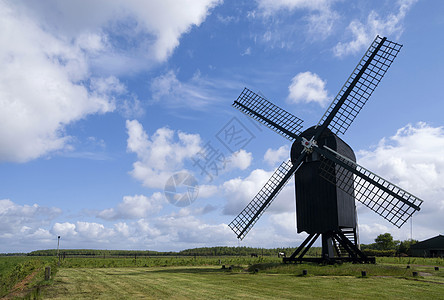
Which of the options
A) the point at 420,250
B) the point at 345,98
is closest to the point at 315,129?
the point at 345,98

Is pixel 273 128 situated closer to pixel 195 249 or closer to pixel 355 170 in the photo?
pixel 355 170

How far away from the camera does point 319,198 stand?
→ 26.2m

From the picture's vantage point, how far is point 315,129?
2741cm

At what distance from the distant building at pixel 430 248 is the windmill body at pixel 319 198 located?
40.7 m

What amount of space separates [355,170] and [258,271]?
388 inches

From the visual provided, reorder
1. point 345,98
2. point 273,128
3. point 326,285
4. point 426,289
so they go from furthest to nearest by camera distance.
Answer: point 273,128 < point 345,98 < point 326,285 < point 426,289

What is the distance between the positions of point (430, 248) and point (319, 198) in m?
45.2

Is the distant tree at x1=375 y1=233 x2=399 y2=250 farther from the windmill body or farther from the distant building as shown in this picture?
the windmill body

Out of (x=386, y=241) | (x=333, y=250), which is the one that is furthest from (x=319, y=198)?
(x=386, y=241)

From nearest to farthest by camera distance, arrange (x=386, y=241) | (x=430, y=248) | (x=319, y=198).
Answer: (x=319, y=198) → (x=430, y=248) → (x=386, y=241)

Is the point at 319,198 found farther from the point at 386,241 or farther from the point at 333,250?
the point at 386,241

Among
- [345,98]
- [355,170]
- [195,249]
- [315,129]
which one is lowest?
[195,249]

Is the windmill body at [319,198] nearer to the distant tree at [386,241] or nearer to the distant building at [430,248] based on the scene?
the distant building at [430,248]

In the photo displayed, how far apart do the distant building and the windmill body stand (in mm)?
40679
